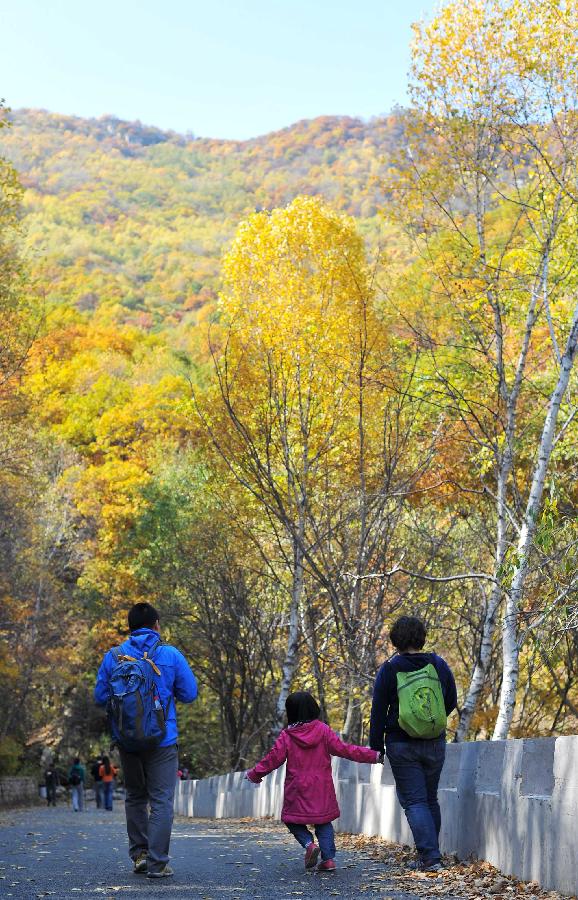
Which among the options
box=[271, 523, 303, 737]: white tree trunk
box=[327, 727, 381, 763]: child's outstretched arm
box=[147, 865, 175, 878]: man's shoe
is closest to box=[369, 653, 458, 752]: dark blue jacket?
box=[327, 727, 381, 763]: child's outstretched arm

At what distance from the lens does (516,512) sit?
594 inches

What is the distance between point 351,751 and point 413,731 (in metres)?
0.95

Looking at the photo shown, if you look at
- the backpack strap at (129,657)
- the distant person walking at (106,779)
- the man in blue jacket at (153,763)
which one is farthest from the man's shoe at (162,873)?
the distant person walking at (106,779)

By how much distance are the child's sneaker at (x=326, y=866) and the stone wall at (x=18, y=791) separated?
30226 millimetres

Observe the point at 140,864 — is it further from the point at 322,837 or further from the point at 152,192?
the point at 152,192

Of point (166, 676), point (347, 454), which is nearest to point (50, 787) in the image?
point (347, 454)

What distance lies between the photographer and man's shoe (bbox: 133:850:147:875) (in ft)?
27.0

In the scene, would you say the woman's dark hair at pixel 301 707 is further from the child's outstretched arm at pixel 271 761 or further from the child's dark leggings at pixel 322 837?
the child's dark leggings at pixel 322 837

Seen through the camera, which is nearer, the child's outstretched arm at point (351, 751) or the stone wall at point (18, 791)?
the child's outstretched arm at point (351, 751)

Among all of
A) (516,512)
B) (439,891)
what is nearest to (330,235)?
(516,512)

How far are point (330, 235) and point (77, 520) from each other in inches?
1120

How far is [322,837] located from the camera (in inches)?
353

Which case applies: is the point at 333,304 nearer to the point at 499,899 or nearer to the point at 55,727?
the point at 499,899

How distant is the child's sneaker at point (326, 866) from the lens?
8.78 m
